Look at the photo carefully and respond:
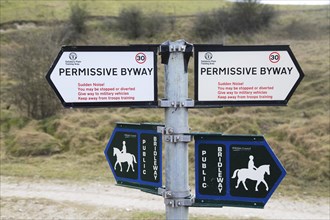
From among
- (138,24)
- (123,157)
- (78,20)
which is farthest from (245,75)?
(78,20)

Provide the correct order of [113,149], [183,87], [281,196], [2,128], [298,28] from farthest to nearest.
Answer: [298,28], [2,128], [281,196], [113,149], [183,87]

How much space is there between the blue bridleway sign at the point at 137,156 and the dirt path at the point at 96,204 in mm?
5360

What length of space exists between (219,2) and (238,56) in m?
57.5

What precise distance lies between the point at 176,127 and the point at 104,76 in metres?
0.54

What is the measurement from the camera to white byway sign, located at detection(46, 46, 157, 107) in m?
2.47

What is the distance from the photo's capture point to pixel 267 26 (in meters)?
36.8

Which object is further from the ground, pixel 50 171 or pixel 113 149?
pixel 113 149

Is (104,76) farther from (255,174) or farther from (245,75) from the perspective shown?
(255,174)

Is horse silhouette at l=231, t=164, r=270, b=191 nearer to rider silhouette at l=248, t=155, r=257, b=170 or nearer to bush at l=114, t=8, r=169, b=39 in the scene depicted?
rider silhouette at l=248, t=155, r=257, b=170

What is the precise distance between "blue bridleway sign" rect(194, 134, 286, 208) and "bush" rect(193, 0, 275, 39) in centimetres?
3283

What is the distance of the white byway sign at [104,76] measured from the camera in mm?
2473

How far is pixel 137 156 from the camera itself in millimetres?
2646

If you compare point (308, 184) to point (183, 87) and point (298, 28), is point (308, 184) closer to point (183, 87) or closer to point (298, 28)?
point (183, 87)

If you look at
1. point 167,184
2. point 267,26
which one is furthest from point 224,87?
point 267,26
